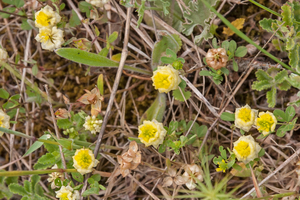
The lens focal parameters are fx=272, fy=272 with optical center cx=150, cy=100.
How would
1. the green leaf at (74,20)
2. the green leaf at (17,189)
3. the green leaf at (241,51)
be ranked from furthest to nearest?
the green leaf at (74,20)
the green leaf at (17,189)
the green leaf at (241,51)

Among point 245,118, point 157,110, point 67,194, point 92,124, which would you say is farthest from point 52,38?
point 245,118

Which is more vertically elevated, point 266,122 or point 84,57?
point 84,57

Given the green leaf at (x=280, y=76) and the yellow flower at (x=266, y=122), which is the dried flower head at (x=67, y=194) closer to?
the yellow flower at (x=266, y=122)

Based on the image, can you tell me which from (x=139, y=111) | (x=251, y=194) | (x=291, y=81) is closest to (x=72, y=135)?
(x=139, y=111)

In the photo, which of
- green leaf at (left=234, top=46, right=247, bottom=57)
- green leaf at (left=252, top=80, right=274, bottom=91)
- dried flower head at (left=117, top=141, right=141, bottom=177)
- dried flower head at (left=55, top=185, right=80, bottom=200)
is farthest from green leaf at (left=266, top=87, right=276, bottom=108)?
dried flower head at (left=55, top=185, right=80, bottom=200)

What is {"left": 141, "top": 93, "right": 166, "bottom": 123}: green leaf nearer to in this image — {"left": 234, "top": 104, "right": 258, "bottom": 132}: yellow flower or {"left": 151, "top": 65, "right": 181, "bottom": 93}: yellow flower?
{"left": 151, "top": 65, "right": 181, "bottom": 93}: yellow flower

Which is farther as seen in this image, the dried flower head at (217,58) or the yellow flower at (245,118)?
the dried flower head at (217,58)

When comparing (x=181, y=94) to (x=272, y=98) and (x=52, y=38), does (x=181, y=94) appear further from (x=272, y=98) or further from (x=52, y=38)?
(x=52, y=38)

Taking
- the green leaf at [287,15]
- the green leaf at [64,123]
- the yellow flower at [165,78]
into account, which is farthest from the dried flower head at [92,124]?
the green leaf at [287,15]
